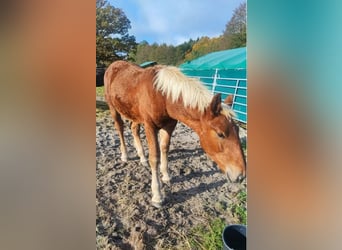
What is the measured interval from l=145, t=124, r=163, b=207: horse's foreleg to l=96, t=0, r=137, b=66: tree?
37 centimetres

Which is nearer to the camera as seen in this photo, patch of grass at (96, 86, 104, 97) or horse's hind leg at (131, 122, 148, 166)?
patch of grass at (96, 86, 104, 97)

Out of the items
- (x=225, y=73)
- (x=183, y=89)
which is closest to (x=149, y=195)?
(x=183, y=89)

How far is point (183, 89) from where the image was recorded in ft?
4.71

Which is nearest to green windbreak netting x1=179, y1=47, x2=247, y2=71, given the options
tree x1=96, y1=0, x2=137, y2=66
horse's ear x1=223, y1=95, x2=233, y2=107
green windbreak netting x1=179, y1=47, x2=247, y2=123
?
green windbreak netting x1=179, y1=47, x2=247, y2=123

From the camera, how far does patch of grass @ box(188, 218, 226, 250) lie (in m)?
1.41

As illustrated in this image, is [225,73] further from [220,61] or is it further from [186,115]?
[186,115]

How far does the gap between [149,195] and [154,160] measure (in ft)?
0.55

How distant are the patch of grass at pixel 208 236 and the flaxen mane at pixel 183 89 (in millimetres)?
514

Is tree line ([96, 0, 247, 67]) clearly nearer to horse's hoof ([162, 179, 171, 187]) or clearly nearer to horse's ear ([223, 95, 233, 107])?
horse's ear ([223, 95, 233, 107])

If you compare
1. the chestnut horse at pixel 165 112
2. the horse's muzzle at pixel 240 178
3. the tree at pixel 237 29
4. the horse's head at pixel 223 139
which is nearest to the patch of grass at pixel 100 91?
the chestnut horse at pixel 165 112

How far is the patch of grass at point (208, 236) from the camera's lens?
1.41 m

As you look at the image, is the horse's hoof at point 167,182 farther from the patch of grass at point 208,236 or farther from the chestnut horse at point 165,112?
the patch of grass at point 208,236
